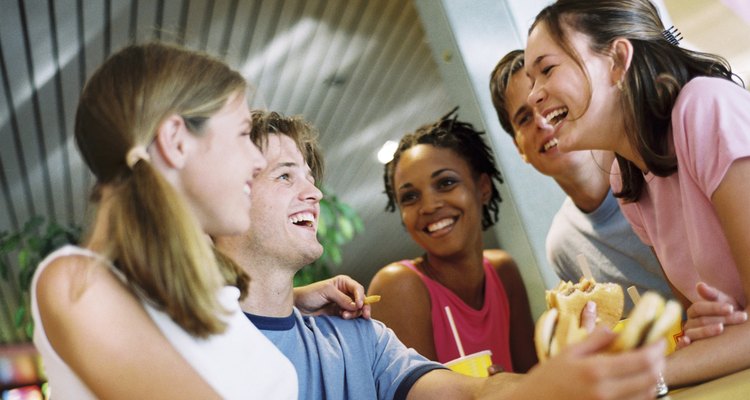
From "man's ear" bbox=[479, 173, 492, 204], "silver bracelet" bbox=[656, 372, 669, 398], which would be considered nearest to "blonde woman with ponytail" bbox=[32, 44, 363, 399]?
"silver bracelet" bbox=[656, 372, 669, 398]

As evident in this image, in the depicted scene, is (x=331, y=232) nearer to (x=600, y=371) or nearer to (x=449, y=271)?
(x=449, y=271)

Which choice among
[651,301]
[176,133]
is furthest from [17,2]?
[651,301]

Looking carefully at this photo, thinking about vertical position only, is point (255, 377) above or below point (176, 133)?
below

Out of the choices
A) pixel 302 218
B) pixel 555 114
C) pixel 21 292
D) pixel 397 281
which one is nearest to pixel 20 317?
pixel 21 292

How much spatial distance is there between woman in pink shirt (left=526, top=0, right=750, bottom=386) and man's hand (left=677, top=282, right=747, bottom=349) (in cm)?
1

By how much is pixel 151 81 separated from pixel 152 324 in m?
0.33

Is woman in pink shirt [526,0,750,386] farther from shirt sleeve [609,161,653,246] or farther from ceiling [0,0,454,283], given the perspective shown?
ceiling [0,0,454,283]

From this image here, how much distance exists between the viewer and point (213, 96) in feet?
3.51

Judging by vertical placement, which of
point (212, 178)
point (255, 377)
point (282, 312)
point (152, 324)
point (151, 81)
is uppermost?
point (151, 81)

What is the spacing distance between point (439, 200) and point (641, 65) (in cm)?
113

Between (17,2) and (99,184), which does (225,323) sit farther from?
→ (17,2)

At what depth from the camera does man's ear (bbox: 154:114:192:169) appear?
100cm

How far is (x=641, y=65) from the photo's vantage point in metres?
1.61

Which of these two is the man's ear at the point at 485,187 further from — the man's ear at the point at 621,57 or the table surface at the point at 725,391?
the table surface at the point at 725,391
